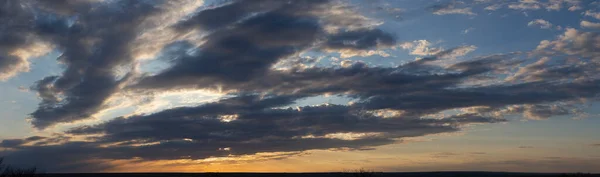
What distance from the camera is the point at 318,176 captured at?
159750 mm

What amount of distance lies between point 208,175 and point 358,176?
151ft

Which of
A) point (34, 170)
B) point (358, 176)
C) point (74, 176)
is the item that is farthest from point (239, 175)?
point (34, 170)

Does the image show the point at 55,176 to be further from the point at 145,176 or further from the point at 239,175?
the point at 239,175

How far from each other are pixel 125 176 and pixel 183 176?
79.5ft

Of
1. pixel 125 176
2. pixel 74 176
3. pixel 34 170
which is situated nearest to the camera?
pixel 34 170

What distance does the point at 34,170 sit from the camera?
55781mm

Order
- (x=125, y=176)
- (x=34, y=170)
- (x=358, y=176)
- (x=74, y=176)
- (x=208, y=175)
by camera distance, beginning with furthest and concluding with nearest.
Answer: (x=74, y=176) < (x=125, y=176) < (x=208, y=175) < (x=358, y=176) < (x=34, y=170)

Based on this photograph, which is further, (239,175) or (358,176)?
(239,175)

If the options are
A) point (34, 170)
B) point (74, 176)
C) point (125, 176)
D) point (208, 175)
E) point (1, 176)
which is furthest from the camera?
point (74, 176)

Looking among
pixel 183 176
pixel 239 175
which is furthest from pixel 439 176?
pixel 183 176

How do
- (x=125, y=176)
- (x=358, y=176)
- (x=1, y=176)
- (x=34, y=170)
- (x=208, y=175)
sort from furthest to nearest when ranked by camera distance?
(x=125, y=176) → (x=208, y=175) → (x=358, y=176) → (x=34, y=170) → (x=1, y=176)

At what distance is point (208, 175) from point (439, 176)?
204 feet

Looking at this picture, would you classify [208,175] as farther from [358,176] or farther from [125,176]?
[358,176]

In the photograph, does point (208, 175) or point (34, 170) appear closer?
point (34, 170)
